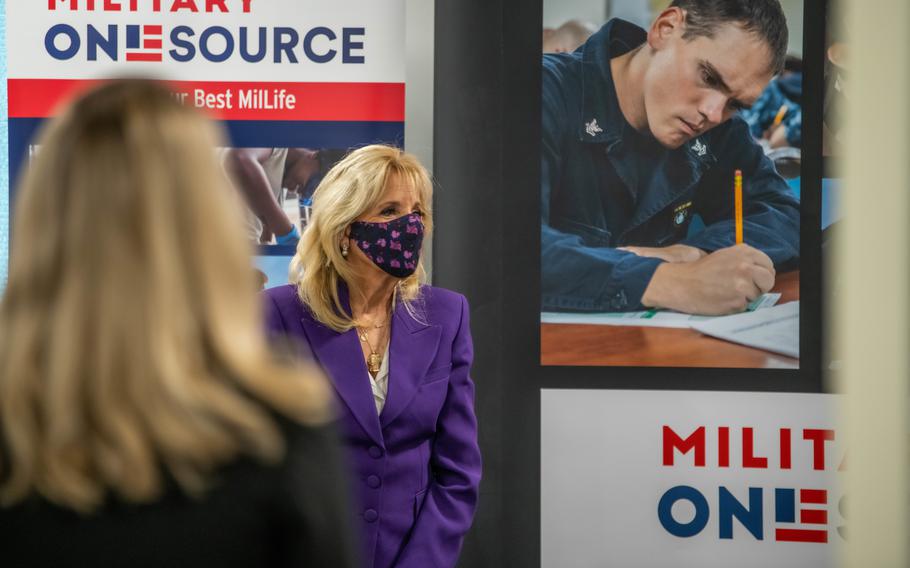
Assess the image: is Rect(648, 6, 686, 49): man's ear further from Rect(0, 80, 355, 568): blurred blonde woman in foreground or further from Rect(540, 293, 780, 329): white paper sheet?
Rect(0, 80, 355, 568): blurred blonde woman in foreground

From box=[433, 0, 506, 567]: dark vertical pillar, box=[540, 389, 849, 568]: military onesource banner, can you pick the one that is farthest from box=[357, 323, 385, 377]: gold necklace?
box=[540, 389, 849, 568]: military onesource banner

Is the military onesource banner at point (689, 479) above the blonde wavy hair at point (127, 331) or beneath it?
beneath

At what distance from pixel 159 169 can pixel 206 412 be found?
27 cm

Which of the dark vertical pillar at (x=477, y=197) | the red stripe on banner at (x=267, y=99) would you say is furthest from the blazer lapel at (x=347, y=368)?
the red stripe on banner at (x=267, y=99)

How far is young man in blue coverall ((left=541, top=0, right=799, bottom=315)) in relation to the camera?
381 cm

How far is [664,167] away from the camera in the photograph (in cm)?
385

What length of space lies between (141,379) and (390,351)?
1.68 metres

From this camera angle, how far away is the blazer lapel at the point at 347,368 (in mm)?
2645

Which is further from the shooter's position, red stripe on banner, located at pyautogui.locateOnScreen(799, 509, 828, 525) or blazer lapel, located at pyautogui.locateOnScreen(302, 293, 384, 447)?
red stripe on banner, located at pyautogui.locateOnScreen(799, 509, 828, 525)

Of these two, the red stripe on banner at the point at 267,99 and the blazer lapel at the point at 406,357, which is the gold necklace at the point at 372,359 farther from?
the red stripe on banner at the point at 267,99

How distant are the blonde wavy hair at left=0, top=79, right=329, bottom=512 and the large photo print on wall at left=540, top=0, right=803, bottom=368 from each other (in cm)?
→ 280

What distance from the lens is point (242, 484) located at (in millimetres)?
1133

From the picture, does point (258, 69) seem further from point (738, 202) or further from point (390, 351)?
point (738, 202)

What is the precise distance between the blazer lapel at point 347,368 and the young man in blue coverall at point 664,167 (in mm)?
1314
